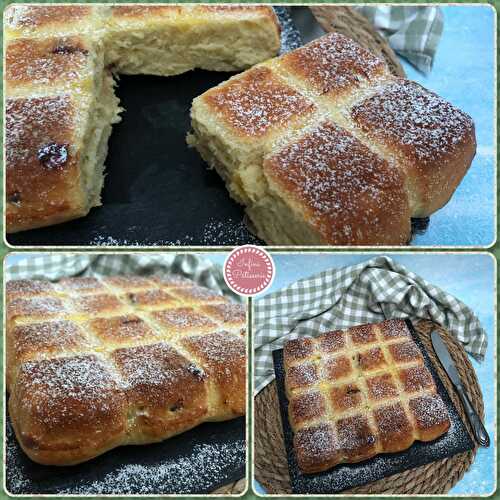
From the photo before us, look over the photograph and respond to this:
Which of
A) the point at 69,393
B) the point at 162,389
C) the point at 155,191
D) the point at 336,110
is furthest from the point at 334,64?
the point at 69,393

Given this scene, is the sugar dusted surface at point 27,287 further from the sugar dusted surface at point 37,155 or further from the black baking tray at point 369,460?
the black baking tray at point 369,460

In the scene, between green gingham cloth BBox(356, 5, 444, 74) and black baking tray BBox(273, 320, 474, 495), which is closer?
black baking tray BBox(273, 320, 474, 495)

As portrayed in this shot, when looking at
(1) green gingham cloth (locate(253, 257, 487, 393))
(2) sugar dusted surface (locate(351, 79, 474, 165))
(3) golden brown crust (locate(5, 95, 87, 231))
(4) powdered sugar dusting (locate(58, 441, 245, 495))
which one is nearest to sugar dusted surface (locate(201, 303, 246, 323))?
(1) green gingham cloth (locate(253, 257, 487, 393))

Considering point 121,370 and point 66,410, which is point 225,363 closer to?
point 121,370

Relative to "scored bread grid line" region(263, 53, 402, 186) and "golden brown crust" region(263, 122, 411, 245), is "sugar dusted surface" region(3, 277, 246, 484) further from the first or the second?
"scored bread grid line" region(263, 53, 402, 186)

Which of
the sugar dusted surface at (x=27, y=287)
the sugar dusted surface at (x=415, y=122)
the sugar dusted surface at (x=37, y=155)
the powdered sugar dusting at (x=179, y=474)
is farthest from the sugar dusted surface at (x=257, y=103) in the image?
the powdered sugar dusting at (x=179, y=474)

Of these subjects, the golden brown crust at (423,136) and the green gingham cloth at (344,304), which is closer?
the green gingham cloth at (344,304)

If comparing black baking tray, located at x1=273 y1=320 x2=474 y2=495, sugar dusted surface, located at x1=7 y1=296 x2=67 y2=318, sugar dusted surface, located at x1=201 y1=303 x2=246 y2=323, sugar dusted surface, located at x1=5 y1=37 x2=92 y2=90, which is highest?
sugar dusted surface, located at x1=5 y1=37 x2=92 y2=90

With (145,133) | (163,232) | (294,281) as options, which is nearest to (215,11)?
(145,133)

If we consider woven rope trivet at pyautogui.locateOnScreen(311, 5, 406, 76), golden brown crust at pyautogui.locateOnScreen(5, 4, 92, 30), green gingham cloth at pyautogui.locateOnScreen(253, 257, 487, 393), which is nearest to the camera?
green gingham cloth at pyautogui.locateOnScreen(253, 257, 487, 393)
